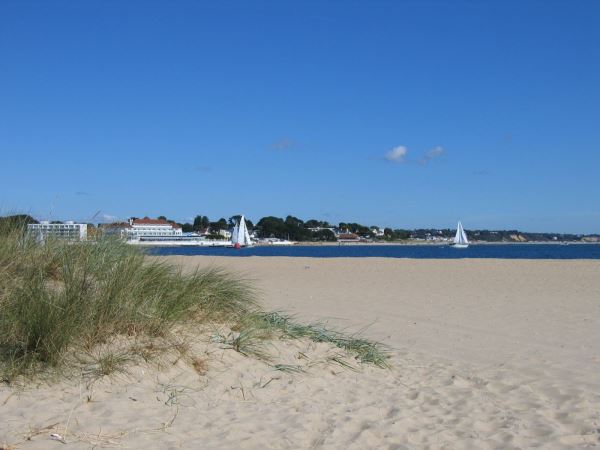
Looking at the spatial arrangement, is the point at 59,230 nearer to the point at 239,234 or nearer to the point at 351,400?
the point at 351,400

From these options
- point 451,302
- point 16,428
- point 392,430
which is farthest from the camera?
point 451,302

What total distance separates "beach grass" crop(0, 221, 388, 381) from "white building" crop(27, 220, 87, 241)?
19 cm

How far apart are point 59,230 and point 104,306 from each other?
2.97 m

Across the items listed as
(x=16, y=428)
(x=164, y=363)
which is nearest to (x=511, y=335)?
(x=164, y=363)

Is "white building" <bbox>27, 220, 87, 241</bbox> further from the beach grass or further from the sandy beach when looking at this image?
the sandy beach

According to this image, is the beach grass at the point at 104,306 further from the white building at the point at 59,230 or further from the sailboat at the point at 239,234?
the sailboat at the point at 239,234

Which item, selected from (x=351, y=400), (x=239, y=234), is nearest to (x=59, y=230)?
(x=351, y=400)

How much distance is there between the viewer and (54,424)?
156 inches

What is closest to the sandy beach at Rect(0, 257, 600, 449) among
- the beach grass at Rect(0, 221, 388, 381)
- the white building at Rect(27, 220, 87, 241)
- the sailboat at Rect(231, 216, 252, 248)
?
the beach grass at Rect(0, 221, 388, 381)

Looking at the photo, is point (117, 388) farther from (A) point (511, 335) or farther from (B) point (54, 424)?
(A) point (511, 335)

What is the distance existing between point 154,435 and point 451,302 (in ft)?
31.4

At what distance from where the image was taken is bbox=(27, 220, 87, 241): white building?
294 inches

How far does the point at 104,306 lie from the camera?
538 cm

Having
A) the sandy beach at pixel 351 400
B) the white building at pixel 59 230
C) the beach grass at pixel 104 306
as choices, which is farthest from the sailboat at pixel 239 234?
the beach grass at pixel 104 306
